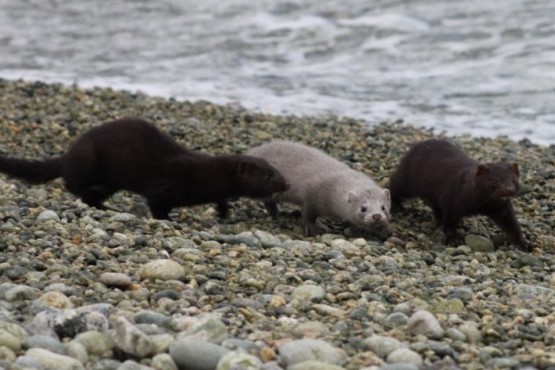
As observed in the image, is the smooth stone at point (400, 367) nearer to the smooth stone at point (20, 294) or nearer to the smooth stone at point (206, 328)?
the smooth stone at point (206, 328)

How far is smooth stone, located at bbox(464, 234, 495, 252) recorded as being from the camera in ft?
25.6

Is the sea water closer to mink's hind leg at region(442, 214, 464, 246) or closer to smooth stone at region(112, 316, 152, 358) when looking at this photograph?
mink's hind leg at region(442, 214, 464, 246)

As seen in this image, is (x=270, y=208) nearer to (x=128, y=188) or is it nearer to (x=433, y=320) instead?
(x=128, y=188)

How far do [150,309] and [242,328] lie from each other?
1.66 feet

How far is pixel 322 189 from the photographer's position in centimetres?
827

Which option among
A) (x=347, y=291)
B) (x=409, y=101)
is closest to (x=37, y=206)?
(x=347, y=291)

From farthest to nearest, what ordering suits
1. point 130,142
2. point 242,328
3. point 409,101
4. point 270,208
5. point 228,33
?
point 228,33
point 409,101
point 270,208
point 130,142
point 242,328

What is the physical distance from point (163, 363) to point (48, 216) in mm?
2821

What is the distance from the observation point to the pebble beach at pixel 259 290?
4.49 metres

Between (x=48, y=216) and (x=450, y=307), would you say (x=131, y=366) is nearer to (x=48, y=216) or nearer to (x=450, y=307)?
(x=450, y=307)

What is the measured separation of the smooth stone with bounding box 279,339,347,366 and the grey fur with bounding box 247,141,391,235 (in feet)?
10.7

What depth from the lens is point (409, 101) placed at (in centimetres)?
1452

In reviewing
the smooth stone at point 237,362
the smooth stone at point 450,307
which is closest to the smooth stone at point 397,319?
the smooth stone at point 450,307

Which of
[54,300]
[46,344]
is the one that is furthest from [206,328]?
[54,300]
